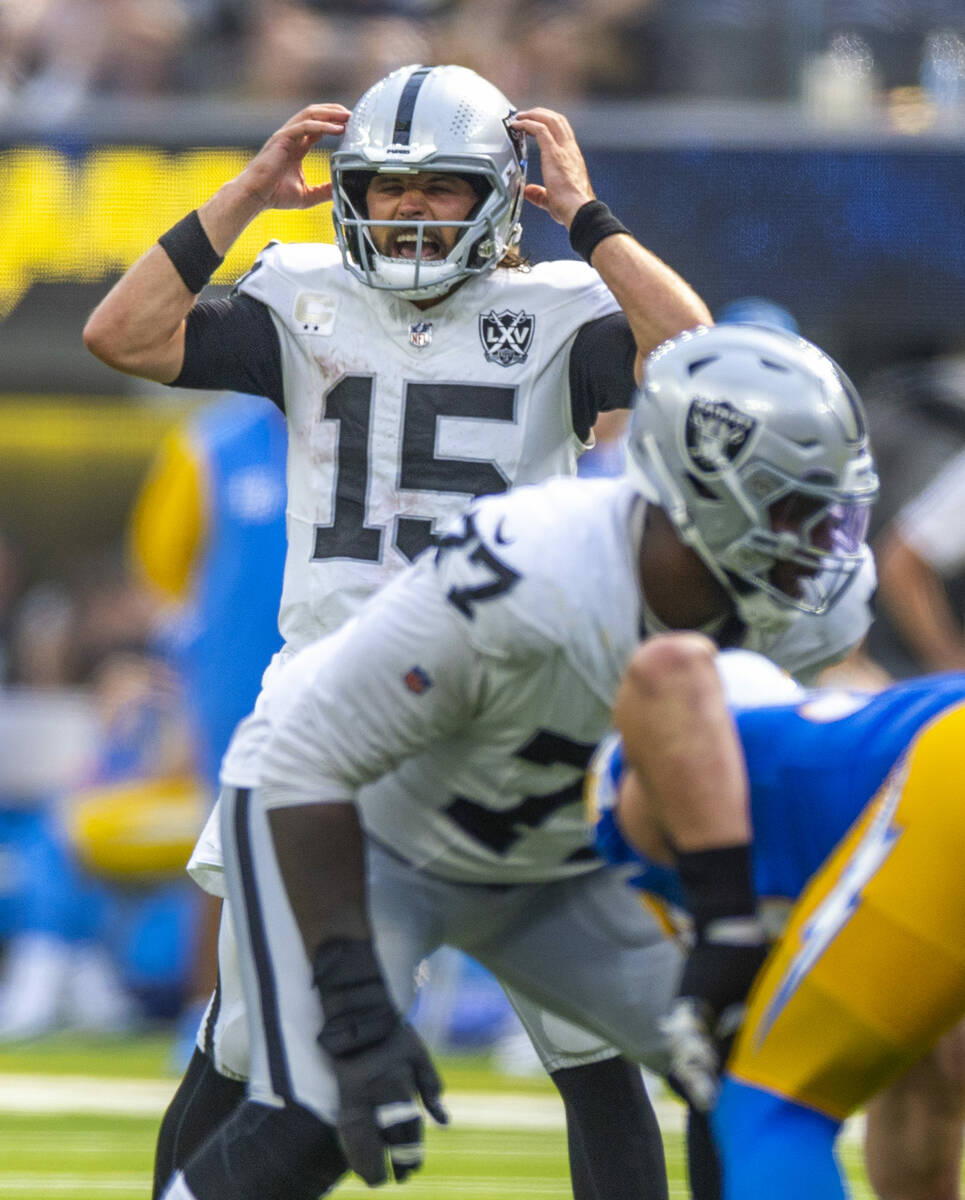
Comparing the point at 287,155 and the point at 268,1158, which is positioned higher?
the point at 287,155

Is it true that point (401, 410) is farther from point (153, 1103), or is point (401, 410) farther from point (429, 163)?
point (153, 1103)

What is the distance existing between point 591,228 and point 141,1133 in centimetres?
299

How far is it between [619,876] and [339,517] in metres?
0.77

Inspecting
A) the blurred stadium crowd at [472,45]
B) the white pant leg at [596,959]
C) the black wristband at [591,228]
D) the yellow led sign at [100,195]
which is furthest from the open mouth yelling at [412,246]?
the blurred stadium crowd at [472,45]

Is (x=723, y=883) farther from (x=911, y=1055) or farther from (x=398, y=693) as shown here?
(x=398, y=693)

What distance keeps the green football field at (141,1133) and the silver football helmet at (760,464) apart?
7.00 ft

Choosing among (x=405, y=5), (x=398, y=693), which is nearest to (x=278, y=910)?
(x=398, y=693)

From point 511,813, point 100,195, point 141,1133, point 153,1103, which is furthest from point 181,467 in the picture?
point 511,813

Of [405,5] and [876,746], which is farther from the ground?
[876,746]

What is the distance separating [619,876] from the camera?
3.04 m

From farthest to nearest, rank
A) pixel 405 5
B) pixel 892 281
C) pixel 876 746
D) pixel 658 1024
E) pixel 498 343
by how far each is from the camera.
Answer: pixel 405 5 < pixel 892 281 < pixel 498 343 < pixel 658 1024 < pixel 876 746

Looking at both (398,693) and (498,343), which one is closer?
(398,693)

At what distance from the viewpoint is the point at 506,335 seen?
3461 mm

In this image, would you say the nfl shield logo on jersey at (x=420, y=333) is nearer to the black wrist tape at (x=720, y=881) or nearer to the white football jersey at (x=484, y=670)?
the white football jersey at (x=484, y=670)
